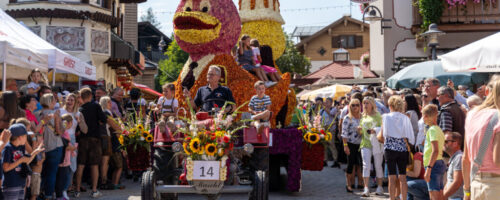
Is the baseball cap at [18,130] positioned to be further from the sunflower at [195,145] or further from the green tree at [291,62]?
the green tree at [291,62]

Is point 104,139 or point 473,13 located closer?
point 104,139

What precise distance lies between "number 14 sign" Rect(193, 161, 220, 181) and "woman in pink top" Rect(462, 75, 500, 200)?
3182 mm

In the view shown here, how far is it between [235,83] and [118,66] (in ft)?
62.0

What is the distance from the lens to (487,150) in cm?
462

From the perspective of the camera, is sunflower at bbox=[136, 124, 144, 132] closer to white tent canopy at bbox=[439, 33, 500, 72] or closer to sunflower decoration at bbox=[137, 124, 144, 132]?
sunflower decoration at bbox=[137, 124, 144, 132]

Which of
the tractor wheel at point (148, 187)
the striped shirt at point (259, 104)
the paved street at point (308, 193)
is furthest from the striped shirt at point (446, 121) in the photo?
the tractor wheel at point (148, 187)

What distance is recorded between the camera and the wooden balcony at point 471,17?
2261 centimetres

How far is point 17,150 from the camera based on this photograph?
7125 mm

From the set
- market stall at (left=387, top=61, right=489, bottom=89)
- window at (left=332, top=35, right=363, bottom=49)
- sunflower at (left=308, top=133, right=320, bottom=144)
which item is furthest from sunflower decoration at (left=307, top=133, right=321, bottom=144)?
window at (left=332, top=35, right=363, bottom=49)

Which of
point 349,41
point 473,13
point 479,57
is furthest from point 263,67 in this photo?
point 349,41

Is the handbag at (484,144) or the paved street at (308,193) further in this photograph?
the paved street at (308,193)

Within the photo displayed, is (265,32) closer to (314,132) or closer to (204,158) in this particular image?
(314,132)

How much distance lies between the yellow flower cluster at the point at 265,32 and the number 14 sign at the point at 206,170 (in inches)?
214

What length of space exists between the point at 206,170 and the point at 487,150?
3473mm
